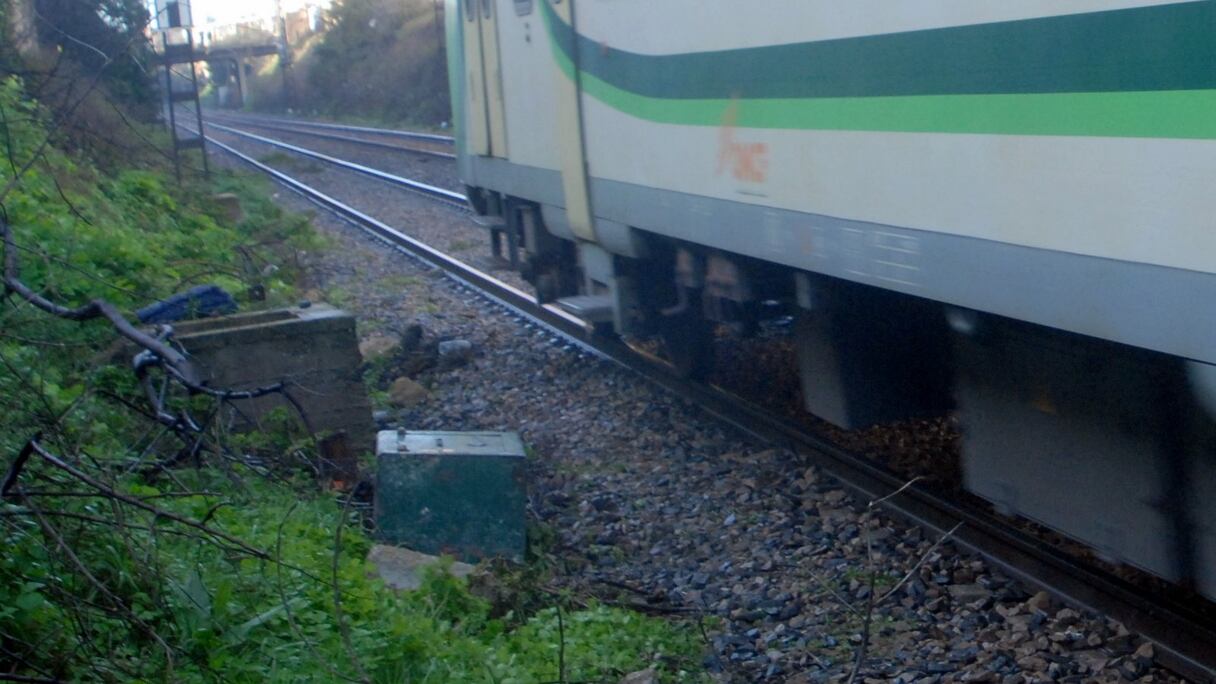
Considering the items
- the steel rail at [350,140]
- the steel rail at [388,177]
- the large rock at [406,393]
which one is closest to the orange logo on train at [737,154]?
the large rock at [406,393]

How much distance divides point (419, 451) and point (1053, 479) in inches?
104

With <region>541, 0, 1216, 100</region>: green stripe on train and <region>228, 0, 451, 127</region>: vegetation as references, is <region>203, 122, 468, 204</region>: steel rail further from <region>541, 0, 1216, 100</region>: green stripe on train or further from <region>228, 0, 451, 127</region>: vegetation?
<region>541, 0, 1216, 100</region>: green stripe on train

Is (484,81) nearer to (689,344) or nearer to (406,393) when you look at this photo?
(406,393)

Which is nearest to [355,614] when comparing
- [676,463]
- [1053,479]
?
[1053,479]

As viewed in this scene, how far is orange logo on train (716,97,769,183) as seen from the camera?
5566 mm

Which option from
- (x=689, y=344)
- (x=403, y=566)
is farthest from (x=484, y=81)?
(x=403, y=566)

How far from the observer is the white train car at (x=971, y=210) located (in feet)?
11.5

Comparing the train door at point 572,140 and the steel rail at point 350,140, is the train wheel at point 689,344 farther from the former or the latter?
the steel rail at point 350,140

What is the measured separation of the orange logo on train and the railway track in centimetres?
143

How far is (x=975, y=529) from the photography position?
5.46m

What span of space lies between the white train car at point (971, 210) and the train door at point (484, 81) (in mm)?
2112

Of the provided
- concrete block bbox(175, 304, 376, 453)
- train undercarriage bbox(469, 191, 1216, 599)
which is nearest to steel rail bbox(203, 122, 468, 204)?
concrete block bbox(175, 304, 376, 453)

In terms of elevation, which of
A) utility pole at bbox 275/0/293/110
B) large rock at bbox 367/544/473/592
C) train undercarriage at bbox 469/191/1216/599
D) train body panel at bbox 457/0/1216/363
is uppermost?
utility pole at bbox 275/0/293/110

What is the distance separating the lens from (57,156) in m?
12.5
